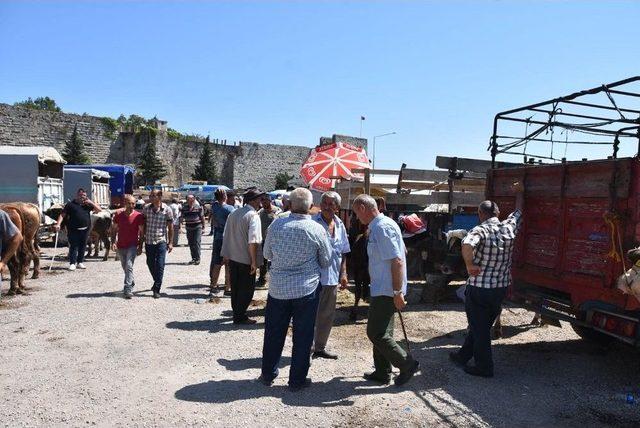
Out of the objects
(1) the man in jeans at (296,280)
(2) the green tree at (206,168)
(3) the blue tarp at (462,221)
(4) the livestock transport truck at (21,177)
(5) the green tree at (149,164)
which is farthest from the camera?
(2) the green tree at (206,168)

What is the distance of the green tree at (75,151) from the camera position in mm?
34594

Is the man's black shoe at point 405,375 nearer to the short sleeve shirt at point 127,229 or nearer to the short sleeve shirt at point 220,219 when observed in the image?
the short sleeve shirt at point 220,219

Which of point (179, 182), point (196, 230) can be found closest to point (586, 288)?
point (196, 230)

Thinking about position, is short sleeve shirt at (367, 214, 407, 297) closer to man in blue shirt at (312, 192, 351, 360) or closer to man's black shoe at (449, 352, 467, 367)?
man in blue shirt at (312, 192, 351, 360)

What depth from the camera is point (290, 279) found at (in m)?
4.25

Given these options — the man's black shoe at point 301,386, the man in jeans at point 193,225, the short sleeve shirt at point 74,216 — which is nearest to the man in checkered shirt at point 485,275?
the man's black shoe at point 301,386

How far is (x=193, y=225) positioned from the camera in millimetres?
11859

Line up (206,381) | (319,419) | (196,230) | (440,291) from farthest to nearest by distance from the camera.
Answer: (196,230) → (440,291) → (206,381) → (319,419)

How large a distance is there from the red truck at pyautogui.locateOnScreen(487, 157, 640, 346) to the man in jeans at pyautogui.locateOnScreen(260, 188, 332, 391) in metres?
2.60

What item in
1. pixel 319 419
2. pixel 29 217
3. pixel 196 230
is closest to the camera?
pixel 319 419

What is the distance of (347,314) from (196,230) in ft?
19.3

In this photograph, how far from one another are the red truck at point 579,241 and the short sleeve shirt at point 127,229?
18.7 ft

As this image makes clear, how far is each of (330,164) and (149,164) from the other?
34.5 m

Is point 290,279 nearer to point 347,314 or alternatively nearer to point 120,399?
point 120,399
